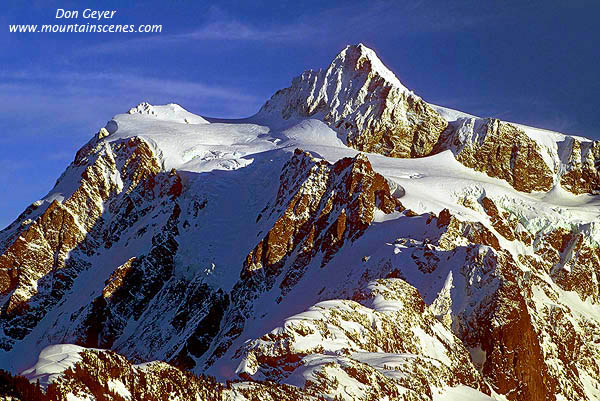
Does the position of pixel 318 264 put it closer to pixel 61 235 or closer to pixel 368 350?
pixel 368 350

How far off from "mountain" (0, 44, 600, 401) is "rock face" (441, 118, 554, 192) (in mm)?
372

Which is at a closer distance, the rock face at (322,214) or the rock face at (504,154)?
the rock face at (322,214)

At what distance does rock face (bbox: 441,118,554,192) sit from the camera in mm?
180625

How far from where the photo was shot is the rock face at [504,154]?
593 feet

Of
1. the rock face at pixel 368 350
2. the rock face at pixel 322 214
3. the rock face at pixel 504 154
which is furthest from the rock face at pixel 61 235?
the rock face at pixel 368 350

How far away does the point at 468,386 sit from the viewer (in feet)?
253

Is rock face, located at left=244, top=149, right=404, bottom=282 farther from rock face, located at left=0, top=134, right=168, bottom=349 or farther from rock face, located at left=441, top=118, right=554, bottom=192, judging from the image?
rock face, located at left=441, top=118, right=554, bottom=192

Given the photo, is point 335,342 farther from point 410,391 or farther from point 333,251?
point 333,251

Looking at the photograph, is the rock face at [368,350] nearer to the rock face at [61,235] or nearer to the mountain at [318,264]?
the mountain at [318,264]

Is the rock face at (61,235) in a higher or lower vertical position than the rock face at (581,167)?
lower

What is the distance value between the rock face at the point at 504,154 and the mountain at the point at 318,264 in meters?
0.37

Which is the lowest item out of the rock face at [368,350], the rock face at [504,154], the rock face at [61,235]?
the rock face at [368,350]

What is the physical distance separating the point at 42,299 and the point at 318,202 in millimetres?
57946

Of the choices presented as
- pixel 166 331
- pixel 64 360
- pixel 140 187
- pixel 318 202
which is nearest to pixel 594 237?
pixel 318 202
